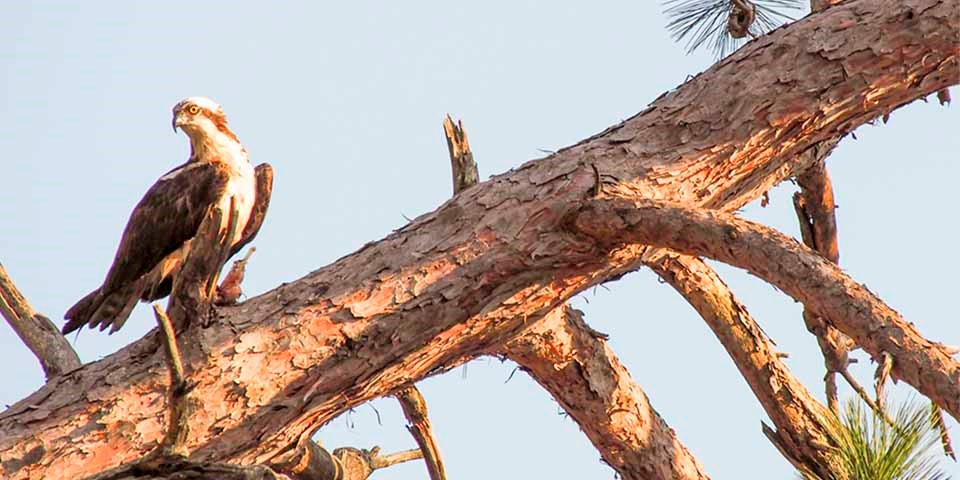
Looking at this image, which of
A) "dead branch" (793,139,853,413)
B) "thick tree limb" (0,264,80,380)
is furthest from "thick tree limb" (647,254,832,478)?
"thick tree limb" (0,264,80,380)

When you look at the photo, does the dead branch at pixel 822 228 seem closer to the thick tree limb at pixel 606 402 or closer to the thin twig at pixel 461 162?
the thick tree limb at pixel 606 402

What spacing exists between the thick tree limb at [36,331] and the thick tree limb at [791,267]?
2.19 meters

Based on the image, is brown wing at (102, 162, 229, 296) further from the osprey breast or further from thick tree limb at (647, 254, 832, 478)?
thick tree limb at (647, 254, 832, 478)

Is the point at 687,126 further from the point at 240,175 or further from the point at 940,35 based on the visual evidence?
the point at 240,175

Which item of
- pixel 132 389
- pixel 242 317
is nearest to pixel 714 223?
pixel 242 317

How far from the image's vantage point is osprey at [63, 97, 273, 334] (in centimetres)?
576

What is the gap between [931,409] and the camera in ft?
14.5

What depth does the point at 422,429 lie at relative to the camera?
655 centimetres

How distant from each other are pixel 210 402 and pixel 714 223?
79.1 inches

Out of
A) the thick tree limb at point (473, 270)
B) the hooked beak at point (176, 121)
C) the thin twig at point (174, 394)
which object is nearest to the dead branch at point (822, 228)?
the thick tree limb at point (473, 270)

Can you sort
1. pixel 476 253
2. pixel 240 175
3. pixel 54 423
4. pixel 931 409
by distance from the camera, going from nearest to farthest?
1. pixel 931 409
2. pixel 54 423
3. pixel 476 253
4. pixel 240 175

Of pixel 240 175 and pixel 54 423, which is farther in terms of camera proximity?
pixel 240 175

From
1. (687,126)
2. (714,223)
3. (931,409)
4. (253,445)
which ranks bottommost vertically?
(931,409)

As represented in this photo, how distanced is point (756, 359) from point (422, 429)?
1689 millimetres
